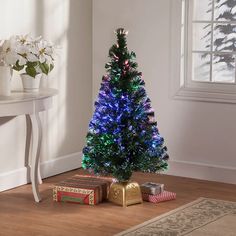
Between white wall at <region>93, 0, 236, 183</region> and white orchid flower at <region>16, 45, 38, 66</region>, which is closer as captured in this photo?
white orchid flower at <region>16, 45, 38, 66</region>

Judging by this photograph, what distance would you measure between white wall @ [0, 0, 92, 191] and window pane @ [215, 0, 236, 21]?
3.89ft

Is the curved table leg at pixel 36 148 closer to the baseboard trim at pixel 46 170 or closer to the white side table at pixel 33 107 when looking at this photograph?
the white side table at pixel 33 107

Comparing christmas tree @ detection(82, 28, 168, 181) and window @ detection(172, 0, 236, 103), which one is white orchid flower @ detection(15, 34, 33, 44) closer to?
christmas tree @ detection(82, 28, 168, 181)

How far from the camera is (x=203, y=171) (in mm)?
5977

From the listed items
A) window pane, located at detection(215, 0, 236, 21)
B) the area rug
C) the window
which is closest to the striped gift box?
the area rug

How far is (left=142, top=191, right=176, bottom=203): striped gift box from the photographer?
5.21m

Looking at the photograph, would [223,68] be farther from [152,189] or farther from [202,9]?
[152,189]

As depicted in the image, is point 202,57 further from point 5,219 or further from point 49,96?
point 5,219

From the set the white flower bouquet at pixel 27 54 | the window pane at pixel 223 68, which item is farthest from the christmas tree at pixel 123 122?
the window pane at pixel 223 68

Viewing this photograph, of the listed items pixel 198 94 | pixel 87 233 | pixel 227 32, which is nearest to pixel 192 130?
pixel 198 94

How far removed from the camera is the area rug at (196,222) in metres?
4.43

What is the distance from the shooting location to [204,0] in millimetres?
5941

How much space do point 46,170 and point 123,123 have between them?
46.0 inches

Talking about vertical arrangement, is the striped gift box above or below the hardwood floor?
above
